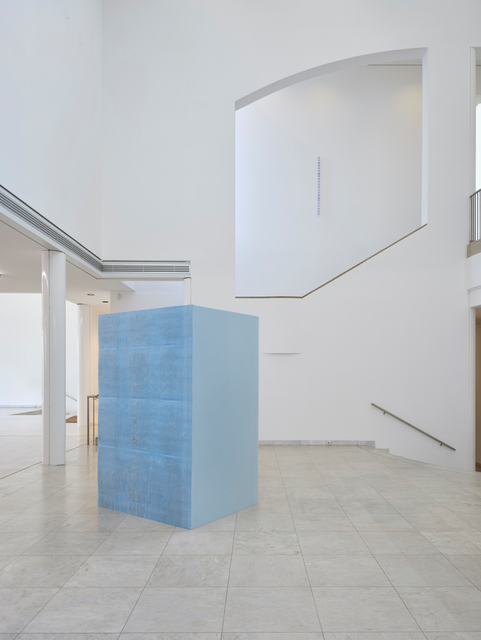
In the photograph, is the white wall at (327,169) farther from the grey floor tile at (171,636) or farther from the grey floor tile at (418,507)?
the grey floor tile at (171,636)

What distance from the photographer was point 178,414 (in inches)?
181

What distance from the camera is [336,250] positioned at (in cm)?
1212

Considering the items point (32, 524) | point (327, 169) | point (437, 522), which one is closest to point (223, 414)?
point (32, 524)

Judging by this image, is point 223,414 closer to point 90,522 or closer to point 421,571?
point 90,522

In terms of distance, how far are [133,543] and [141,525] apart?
484 mm

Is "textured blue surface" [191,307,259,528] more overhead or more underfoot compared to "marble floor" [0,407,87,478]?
more overhead

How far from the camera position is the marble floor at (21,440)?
7.55 meters

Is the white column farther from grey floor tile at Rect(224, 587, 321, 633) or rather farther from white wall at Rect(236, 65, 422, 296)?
grey floor tile at Rect(224, 587, 321, 633)

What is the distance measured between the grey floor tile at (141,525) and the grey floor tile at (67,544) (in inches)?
9.2

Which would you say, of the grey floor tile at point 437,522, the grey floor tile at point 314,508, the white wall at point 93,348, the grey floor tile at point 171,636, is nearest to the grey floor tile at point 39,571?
the grey floor tile at point 171,636

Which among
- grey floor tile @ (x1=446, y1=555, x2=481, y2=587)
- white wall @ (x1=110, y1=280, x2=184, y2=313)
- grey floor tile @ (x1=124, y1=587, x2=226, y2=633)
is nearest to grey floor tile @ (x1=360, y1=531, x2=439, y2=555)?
grey floor tile @ (x1=446, y1=555, x2=481, y2=587)

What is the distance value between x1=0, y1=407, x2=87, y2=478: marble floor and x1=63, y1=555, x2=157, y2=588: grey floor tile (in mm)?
3591

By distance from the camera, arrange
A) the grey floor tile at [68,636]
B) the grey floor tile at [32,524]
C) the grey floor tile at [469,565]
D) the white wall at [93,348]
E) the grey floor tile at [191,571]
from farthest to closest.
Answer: the white wall at [93,348]
the grey floor tile at [32,524]
the grey floor tile at [469,565]
the grey floor tile at [191,571]
the grey floor tile at [68,636]

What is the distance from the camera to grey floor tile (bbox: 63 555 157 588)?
3.37 metres
